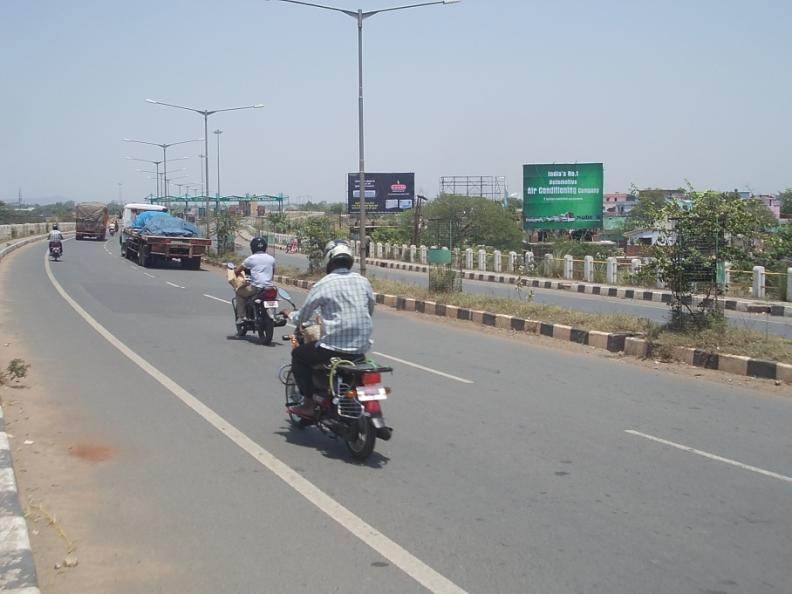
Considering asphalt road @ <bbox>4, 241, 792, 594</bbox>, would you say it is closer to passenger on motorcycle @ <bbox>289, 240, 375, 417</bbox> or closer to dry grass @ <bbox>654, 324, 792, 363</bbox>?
passenger on motorcycle @ <bbox>289, 240, 375, 417</bbox>

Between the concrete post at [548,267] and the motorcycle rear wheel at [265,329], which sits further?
the concrete post at [548,267]

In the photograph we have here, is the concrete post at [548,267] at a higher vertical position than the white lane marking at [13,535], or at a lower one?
higher

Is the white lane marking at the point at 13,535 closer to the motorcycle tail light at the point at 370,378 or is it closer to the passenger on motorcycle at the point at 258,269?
the motorcycle tail light at the point at 370,378

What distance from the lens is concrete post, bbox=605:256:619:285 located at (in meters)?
30.8

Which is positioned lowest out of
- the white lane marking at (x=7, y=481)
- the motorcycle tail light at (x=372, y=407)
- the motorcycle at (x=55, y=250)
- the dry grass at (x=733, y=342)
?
the white lane marking at (x=7, y=481)

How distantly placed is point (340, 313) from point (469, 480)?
1694 millimetres

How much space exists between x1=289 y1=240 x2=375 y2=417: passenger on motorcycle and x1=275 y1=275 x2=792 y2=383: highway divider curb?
6.44 meters

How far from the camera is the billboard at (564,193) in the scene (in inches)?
1610

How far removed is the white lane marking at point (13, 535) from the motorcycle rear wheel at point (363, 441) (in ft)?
8.26

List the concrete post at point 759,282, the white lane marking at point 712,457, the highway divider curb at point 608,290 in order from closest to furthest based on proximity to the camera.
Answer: the white lane marking at point 712,457 < the highway divider curb at point 608,290 < the concrete post at point 759,282

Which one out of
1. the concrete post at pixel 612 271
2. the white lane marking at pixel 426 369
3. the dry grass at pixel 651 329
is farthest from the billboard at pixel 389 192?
the white lane marking at pixel 426 369

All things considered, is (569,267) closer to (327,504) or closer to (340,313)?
(340,313)

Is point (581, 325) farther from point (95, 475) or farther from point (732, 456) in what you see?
point (95, 475)

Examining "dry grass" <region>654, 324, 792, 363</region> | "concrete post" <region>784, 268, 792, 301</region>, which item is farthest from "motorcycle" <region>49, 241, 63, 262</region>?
"dry grass" <region>654, 324, 792, 363</region>
